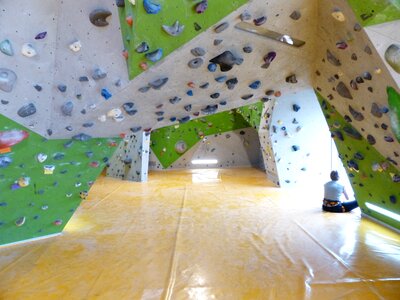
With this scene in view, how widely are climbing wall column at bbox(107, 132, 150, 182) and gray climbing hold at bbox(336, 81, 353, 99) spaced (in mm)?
3913

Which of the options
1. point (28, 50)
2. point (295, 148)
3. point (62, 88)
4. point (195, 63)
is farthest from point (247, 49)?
point (295, 148)

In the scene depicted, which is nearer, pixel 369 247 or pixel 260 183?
pixel 369 247

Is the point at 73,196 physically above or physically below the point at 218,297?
above

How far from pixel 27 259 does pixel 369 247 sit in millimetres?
2602

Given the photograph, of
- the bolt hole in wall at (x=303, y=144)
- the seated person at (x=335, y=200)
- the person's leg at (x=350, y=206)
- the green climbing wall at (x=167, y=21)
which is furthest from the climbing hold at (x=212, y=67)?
the bolt hole in wall at (x=303, y=144)

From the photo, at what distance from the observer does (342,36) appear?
187 centimetres

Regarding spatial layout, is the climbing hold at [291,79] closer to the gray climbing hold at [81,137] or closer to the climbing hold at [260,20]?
the climbing hold at [260,20]

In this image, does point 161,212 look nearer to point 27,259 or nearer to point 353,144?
point 27,259

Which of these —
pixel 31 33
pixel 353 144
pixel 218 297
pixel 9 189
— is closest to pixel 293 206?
pixel 353 144

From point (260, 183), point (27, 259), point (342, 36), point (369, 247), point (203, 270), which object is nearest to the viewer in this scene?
point (342, 36)

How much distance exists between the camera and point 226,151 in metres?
8.62

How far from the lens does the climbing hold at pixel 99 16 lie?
178 cm

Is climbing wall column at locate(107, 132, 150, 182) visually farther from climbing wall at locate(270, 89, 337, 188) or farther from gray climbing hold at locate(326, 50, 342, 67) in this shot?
gray climbing hold at locate(326, 50, 342, 67)

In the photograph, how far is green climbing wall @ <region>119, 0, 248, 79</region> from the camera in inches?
65.6
